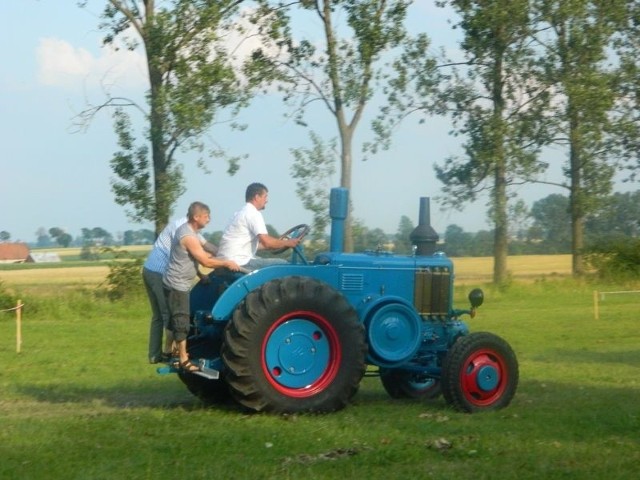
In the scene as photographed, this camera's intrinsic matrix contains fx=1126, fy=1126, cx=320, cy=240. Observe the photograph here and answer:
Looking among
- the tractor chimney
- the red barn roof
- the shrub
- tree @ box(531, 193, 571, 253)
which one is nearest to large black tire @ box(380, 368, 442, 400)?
the tractor chimney

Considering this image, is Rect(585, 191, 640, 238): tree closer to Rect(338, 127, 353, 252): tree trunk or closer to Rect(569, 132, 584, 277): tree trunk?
Rect(569, 132, 584, 277): tree trunk

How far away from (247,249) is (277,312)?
102 centimetres

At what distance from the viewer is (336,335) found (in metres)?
9.92

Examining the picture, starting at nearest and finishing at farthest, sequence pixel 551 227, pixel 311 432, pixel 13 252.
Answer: pixel 311 432, pixel 13 252, pixel 551 227

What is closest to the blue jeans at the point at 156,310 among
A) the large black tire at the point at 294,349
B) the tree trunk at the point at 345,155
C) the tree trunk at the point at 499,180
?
the large black tire at the point at 294,349

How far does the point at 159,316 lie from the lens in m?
10.8

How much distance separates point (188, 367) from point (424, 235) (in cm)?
289

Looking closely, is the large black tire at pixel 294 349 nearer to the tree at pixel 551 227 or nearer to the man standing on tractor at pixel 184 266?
the man standing on tractor at pixel 184 266

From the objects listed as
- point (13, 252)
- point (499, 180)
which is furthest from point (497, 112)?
point (13, 252)

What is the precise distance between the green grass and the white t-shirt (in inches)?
55.4

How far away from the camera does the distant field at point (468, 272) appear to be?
37.8 m

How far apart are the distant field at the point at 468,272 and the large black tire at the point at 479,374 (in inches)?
950

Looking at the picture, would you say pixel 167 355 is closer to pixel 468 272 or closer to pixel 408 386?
pixel 408 386

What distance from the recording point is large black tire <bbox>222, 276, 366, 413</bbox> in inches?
377
